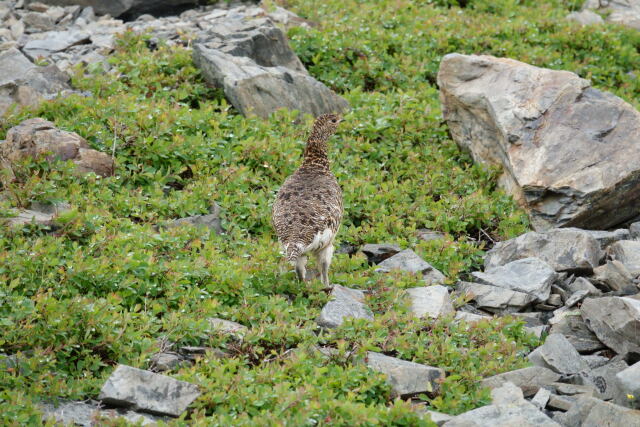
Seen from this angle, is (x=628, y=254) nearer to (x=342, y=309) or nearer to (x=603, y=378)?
(x=603, y=378)

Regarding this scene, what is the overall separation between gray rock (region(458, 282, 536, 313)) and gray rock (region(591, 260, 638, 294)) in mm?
908

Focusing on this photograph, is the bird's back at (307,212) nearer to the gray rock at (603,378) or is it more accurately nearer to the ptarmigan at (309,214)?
the ptarmigan at (309,214)

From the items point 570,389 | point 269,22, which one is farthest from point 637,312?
point 269,22

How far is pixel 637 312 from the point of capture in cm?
785

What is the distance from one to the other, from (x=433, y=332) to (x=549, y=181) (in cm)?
422

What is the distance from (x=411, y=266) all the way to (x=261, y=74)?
16.7 ft

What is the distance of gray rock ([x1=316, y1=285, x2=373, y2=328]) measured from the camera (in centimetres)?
830

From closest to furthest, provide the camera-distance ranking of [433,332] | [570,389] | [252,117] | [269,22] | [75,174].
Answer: [570,389]
[433,332]
[75,174]
[252,117]
[269,22]

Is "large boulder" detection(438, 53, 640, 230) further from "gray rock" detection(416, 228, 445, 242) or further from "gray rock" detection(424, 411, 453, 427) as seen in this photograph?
"gray rock" detection(424, 411, 453, 427)

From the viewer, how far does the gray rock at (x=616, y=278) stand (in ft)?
30.8

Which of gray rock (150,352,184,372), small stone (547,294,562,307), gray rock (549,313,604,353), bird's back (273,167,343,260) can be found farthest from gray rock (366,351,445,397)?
small stone (547,294,562,307)

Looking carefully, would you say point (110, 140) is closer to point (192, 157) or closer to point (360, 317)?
point (192, 157)

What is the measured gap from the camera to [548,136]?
483 inches

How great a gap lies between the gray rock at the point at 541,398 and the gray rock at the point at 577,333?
1.29 meters
